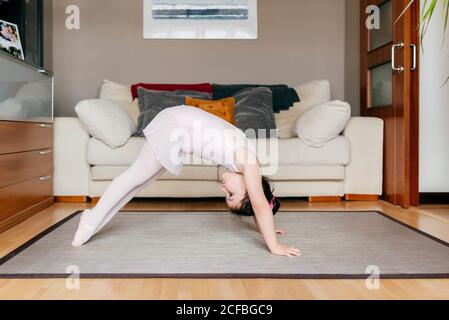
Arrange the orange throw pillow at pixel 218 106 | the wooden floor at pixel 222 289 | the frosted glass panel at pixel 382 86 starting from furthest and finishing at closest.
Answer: the orange throw pillow at pixel 218 106 < the frosted glass panel at pixel 382 86 < the wooden floor at pixel 222 289

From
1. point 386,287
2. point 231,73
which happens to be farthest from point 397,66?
point 386,287

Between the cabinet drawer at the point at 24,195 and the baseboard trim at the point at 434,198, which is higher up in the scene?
the cabinet drawer at the point at 24,195

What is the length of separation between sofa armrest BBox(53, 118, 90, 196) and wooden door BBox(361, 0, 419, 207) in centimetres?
221

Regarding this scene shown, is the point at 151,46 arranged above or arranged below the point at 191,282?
above

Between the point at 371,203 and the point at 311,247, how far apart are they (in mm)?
1564

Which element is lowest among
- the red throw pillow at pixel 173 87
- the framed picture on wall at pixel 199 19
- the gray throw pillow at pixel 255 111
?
the gray throw pillow at pixel 255 111

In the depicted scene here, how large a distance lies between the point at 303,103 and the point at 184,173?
1361mm

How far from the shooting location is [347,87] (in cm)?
479

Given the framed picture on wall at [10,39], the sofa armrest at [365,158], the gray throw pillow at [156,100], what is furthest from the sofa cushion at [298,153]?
the framed picture on wall at [10,39]

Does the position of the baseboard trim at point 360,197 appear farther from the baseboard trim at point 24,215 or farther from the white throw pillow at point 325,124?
the baseboard trim at point 24,215

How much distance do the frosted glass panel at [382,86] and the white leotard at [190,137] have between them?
1992 millimetres

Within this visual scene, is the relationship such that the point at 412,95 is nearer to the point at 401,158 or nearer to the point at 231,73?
the point at 401,158

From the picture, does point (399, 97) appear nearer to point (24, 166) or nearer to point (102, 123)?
point (102, 123)

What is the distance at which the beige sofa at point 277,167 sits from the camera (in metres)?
3.61
